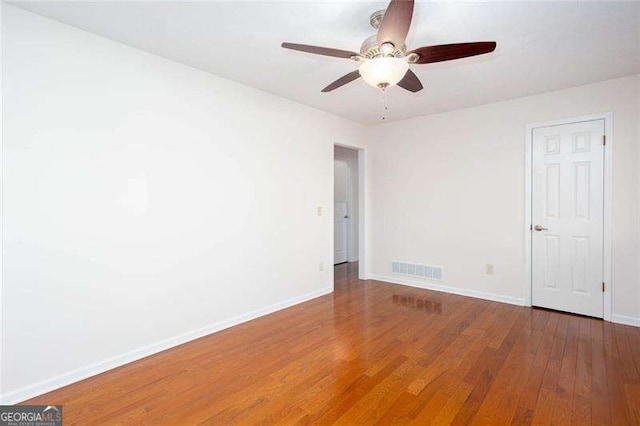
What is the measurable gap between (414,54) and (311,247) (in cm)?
269

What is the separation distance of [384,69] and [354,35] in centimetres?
61

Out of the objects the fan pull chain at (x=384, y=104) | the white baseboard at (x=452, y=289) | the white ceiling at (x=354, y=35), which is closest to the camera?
the white ceiling at (x=354, y=35)

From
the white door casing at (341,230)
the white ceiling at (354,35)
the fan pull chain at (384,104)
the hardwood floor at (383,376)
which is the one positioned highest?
the fan pull chain at (384,104)

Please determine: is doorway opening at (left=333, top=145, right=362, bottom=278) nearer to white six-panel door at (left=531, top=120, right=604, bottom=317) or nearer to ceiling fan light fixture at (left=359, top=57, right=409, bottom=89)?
white six-panel door at (left=531, top=120, right=604, bottom=317)

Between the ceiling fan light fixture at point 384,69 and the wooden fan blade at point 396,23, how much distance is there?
3.5 inches

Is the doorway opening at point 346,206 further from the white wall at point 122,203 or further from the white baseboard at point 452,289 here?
the white wall at point 122,203

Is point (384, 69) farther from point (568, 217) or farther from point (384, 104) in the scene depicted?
point (568, 217)

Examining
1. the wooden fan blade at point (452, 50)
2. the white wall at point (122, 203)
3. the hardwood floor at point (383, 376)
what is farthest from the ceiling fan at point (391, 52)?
the hardwood floor at point (383, 376)

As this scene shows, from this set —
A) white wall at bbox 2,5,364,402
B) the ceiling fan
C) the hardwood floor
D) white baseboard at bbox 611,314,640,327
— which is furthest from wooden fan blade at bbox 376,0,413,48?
white baseboard at bbox 611,314,640,327

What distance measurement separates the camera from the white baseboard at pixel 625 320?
3.13m

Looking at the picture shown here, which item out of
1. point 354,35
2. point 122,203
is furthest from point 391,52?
point 122,203

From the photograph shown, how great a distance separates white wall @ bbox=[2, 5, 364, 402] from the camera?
79.4 inches

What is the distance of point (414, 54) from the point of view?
1.95 metres

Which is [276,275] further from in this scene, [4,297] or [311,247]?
[4,297]
